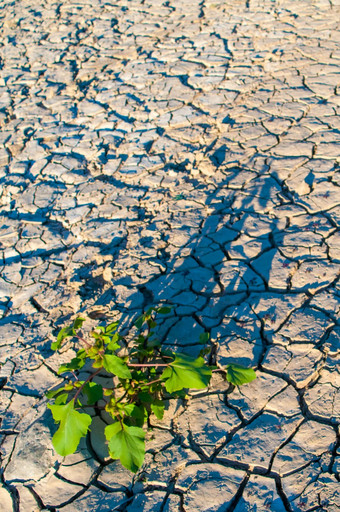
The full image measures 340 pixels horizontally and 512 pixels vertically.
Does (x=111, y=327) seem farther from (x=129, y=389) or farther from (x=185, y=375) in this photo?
(x=185, y=375)

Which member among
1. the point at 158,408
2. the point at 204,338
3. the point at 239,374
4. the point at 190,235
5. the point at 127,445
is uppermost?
the point at 190,235

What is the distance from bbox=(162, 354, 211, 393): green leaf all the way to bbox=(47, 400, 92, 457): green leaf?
15.0 inches

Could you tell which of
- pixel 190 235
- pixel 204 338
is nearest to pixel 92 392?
pixel 204 338

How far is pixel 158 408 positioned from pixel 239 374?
42 centimetres

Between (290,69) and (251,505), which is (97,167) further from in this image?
(251,505)

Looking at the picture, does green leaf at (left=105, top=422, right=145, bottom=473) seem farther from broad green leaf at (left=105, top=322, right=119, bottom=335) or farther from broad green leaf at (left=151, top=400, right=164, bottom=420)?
broad green leaf at (left=105, top=322, right=119, bottom=335)

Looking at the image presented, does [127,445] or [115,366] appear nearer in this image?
[127,445]

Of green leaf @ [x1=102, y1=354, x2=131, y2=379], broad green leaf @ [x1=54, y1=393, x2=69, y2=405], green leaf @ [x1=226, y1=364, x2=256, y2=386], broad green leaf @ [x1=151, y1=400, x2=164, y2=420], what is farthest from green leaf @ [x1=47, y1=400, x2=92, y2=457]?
green leaf @ [x1=226, y1=364, x2=256, y2=386]

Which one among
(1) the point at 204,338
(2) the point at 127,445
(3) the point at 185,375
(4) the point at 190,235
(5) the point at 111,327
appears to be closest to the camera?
(2) the point at 127,445

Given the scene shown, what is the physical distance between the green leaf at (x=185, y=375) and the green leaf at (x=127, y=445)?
24 cm

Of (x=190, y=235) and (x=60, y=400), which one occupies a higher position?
(x=190, y=235)

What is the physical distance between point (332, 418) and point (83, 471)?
1184 mm

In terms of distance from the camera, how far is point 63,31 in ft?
21.2

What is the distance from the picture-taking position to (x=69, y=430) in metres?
1.96
